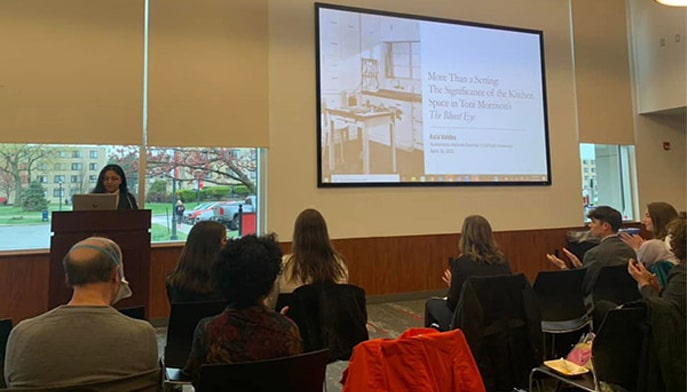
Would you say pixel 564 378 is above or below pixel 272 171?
below

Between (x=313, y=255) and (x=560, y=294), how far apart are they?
1600mm

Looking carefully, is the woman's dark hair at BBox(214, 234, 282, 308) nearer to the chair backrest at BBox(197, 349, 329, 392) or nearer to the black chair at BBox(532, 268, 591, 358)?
the chair backrest at BBox(197, 349, 329, 392)

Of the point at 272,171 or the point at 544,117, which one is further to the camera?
the point at 544,117

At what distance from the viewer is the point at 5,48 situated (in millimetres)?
3984

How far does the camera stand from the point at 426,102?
5457mm

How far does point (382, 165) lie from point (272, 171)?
1.33 meters

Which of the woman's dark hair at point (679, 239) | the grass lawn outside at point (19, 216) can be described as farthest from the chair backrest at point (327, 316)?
the grass lawn outside at point (19, 216)

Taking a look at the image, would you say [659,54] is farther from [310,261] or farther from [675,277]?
[310,261]

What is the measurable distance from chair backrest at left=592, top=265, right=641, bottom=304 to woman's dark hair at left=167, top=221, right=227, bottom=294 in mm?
2342

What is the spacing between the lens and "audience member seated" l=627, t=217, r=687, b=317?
1820 millimetres

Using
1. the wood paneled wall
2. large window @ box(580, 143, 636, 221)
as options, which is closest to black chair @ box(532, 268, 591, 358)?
the wood paneled wall

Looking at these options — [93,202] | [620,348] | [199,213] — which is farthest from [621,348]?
[199,213]

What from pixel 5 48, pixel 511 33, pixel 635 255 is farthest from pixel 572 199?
pixel 5 48

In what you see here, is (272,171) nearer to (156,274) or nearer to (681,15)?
(156,274)
